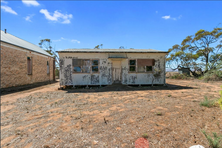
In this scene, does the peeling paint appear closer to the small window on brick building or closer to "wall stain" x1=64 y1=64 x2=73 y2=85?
"wall stain" x1=64 y1=64 x2=73 y2=85

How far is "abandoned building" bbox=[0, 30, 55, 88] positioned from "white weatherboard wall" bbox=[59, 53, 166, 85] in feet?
14.8

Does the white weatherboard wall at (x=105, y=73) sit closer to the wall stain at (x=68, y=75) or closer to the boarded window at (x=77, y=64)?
the wall stain at (x=68, y=75)

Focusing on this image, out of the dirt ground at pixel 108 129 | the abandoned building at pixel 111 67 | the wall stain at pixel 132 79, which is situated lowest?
the dirt ground at pixel 108 129

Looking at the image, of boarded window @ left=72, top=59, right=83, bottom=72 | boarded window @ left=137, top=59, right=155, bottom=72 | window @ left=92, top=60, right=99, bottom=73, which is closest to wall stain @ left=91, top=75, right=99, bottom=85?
window @ left=92, top=60, right=99, bottom=73

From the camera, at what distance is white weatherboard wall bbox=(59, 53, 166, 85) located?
9.53 metres

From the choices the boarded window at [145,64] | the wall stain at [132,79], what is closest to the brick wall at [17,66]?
→ the wall stain at [132,79]

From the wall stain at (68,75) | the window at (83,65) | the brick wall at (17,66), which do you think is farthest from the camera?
the window at (83,65)

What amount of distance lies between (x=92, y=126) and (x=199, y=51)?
22540 mm

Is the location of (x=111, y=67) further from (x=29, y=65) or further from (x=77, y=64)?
(x=29, y=65)

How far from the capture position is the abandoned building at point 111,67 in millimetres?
9555

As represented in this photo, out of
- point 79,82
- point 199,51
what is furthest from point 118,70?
point 199,51

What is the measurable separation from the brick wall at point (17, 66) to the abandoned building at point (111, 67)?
449cm

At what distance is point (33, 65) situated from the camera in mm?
12945

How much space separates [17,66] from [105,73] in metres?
8.34
